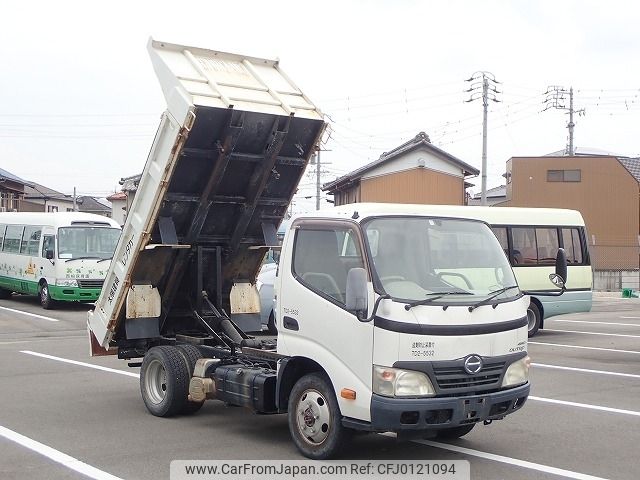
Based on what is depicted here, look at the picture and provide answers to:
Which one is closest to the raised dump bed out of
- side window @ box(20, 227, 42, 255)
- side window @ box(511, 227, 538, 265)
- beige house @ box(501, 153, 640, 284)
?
side window @ box(511, 227, 538, 265)

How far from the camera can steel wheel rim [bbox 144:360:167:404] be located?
915 cm

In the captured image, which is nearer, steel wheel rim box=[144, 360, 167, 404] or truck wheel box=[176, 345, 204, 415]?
truck wheel box=[176, 345, 204, 415]

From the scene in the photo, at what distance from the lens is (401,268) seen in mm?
6922

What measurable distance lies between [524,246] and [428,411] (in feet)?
43.3

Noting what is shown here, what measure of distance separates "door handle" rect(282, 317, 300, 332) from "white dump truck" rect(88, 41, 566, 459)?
18 mm

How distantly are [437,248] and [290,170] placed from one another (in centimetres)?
286

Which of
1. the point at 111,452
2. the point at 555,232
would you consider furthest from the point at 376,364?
the point at 555,232

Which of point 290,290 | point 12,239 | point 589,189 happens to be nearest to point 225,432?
point 290,290

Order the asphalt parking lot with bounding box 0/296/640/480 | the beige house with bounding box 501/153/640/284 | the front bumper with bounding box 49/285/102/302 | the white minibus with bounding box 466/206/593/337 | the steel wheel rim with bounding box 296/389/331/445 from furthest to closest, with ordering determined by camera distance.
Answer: the beige house with bounding box 501/153/640/284
the front bumper with bounding box 49/285/102/302
the white minibus with bounding box 466/206/593/337
the asphalt parking lot with bounding box 0/296/640/480
the steel wheel rim with bounding box 296/389/331/445

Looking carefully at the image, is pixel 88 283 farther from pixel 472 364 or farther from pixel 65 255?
pixel 472 364

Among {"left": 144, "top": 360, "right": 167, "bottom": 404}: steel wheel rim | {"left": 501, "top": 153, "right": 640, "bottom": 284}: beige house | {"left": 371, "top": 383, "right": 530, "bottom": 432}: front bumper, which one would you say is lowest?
{"left": 144, "top": 360, "right": 167, "bottom": 404}: steel wheel rim

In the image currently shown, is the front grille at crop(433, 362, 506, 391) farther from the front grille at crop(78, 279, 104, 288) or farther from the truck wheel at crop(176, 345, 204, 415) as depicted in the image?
the front grille at crop(78, 279, 104, 288)

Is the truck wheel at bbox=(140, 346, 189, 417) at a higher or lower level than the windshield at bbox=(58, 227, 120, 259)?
lower

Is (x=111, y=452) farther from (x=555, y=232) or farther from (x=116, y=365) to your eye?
(x=555, y=232)
